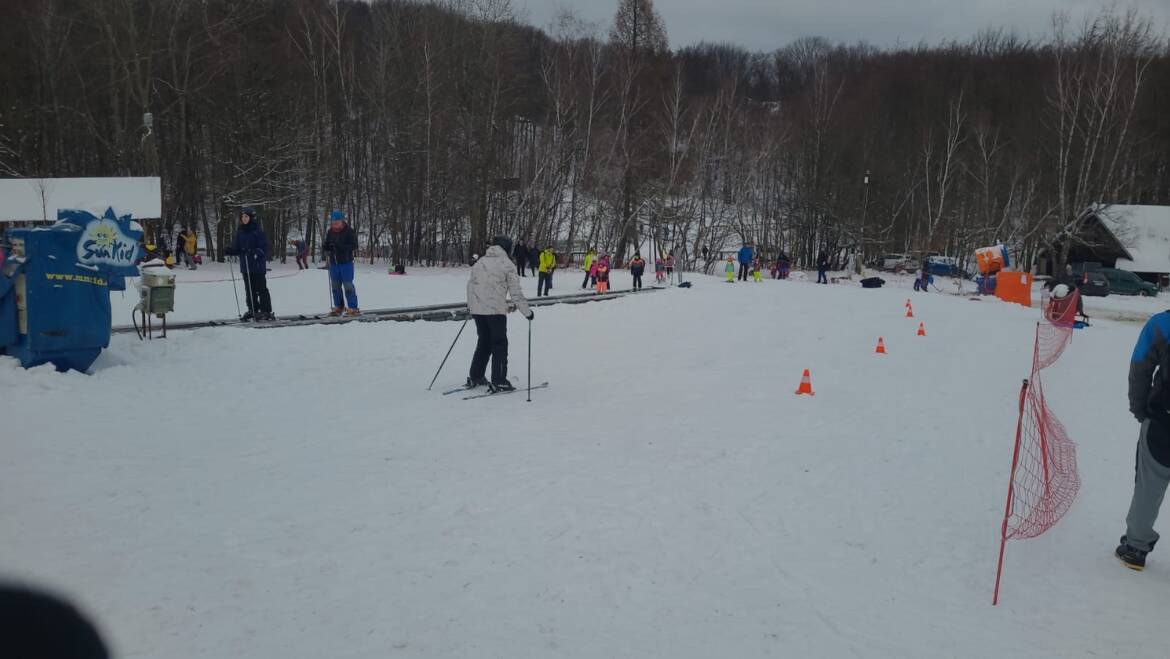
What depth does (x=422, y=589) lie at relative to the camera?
13.8ft

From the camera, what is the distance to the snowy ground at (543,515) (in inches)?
155

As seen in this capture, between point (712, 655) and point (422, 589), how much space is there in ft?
5.47

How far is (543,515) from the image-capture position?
5.41 metres

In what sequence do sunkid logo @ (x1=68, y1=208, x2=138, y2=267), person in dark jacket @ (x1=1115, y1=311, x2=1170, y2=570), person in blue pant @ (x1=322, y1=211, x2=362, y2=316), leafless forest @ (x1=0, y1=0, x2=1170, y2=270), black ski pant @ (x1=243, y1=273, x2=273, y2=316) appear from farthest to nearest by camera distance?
leafless forest @ (x1=0, y1=0, x2=1170, y2=270) < person in blue pant @ (x1=322, y1=211, x2=362, y2=316) < black ski pant @ (x1=243, y1=273, x2=273, y2=316) < sunkid logo @ (x1=68, y1=208, x2=138, y2=267) < person in dark jacket @ (x1=1115, y1=311, x2=1170, y2=570)

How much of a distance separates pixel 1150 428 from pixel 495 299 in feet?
21.7

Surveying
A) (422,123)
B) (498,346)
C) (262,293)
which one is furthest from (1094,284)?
(262,293)

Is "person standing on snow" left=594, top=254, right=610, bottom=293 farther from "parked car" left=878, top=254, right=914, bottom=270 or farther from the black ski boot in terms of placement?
"parked car" left=878, top=254, right=914, bottom=270

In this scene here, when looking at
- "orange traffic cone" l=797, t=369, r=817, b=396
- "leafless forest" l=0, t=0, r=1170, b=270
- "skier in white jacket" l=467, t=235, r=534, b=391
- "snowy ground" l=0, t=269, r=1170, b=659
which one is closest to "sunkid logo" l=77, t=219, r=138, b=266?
"snowy ground" l=0, t=269, r=1170, b=659

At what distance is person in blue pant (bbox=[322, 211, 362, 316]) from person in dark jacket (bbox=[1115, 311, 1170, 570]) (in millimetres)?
12215

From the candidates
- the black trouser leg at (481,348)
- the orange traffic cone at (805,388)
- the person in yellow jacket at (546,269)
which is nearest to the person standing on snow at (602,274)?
the person in yellow jacket at (546,269)

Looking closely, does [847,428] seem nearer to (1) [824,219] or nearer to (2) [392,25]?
(2) [392,25]

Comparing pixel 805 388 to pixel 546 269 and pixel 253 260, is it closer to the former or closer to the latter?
pixel 253 260

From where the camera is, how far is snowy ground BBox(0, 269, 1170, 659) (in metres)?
3.94

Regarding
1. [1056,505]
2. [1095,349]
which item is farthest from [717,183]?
[1056,505]
